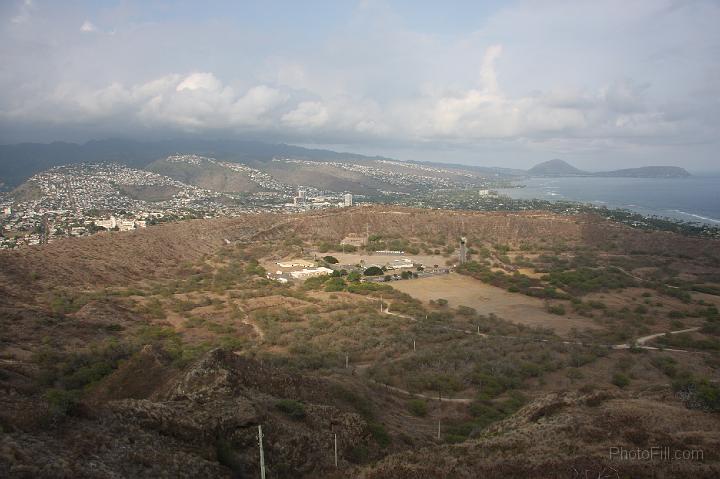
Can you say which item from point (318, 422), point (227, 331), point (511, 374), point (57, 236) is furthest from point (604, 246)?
point (57, 236)

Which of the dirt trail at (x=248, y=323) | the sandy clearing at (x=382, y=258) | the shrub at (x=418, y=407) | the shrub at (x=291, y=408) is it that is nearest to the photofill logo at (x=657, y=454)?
the shrub at (x=418, y=407)

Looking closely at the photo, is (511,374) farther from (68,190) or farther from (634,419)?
(68,190)

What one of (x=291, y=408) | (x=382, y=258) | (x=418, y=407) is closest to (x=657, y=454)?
(x=418, y=407)

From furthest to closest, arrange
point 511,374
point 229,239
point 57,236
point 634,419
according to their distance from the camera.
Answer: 1. point 229,239
2. point 57,236
3. point 511,374
4. point 634,419

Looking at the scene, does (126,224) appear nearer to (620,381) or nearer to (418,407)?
(418,407)

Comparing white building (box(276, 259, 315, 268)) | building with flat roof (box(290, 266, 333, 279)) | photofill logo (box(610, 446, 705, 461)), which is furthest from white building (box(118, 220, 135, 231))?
photofill logo (box(610, 446, 705, 461))

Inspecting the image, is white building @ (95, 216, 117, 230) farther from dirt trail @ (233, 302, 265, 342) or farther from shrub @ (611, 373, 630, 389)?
shrub @ (611, 373, 630, 389)
